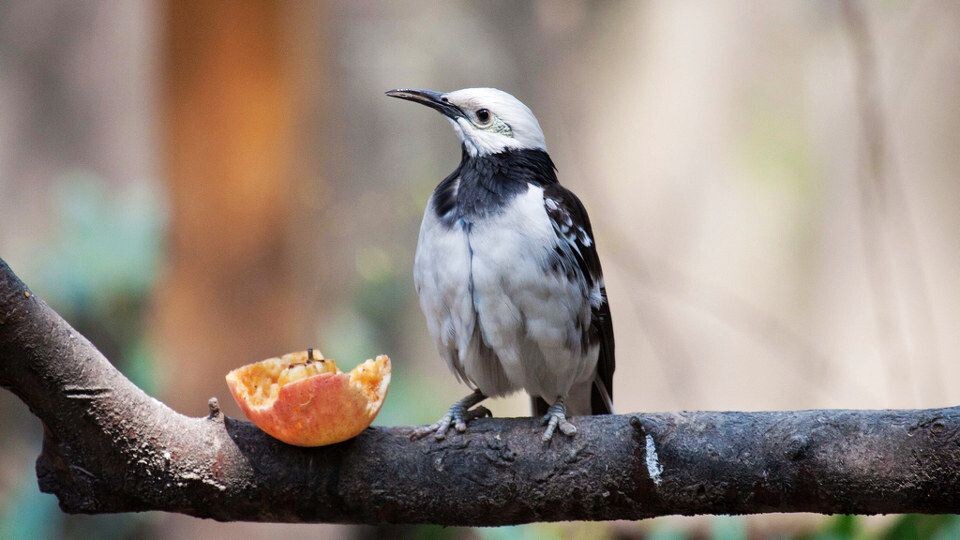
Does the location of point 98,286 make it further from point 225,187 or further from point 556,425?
point 556,425

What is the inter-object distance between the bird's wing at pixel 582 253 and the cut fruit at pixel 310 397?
875 mm

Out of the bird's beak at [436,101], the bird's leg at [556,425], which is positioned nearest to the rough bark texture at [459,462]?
the bird's leg at [556,425]

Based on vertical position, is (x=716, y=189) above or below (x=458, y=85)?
below

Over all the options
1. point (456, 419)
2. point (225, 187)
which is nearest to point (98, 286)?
point (225, 187)

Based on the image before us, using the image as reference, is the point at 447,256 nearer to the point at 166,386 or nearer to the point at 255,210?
the point at 255,210

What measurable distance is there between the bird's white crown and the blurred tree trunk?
1635 millimetres

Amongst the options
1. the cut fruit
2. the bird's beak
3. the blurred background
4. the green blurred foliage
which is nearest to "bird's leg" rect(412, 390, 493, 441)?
the cut fruit

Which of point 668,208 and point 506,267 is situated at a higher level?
point 668,208

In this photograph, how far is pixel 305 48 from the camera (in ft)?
16.5

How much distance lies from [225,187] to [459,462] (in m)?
2.68

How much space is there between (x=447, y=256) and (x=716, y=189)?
14.7ft

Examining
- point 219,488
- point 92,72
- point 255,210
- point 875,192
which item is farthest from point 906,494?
point 92,72

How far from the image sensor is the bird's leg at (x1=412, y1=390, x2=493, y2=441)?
270 cm

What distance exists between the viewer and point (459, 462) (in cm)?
259
